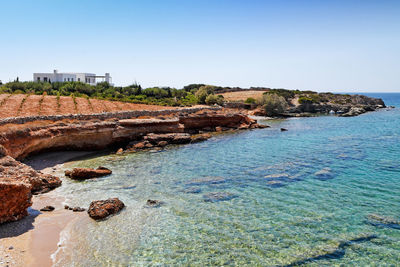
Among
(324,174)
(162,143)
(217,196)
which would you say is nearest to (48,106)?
(162,143)

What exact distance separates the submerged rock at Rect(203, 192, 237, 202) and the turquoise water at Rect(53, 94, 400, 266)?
6cm

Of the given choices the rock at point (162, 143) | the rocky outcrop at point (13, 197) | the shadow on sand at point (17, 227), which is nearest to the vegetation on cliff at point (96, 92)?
the rock at point (162, 143)

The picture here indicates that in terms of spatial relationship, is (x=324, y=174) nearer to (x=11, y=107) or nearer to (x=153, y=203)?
(x=153, y=203)

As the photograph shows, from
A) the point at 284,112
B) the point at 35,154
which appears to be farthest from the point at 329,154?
the point at 284,112

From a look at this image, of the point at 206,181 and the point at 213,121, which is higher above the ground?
the point at 213,121

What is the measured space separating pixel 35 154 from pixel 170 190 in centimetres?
1638

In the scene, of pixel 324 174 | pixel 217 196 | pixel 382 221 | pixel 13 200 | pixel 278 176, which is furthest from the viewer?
pixel 324 174

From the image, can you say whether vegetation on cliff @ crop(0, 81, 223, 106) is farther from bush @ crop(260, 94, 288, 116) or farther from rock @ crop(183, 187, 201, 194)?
rock @ crop(183, 187, 201, 194)

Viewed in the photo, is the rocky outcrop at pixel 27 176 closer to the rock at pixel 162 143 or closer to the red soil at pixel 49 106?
the rock at pixel 162 143

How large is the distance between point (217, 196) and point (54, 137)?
1869 cm

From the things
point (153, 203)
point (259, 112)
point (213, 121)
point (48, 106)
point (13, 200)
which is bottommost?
point (153, 203)

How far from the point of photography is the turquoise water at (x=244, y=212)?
10.6m

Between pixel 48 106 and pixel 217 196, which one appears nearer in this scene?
pixel 217 196

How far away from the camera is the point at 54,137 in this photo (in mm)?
26844
